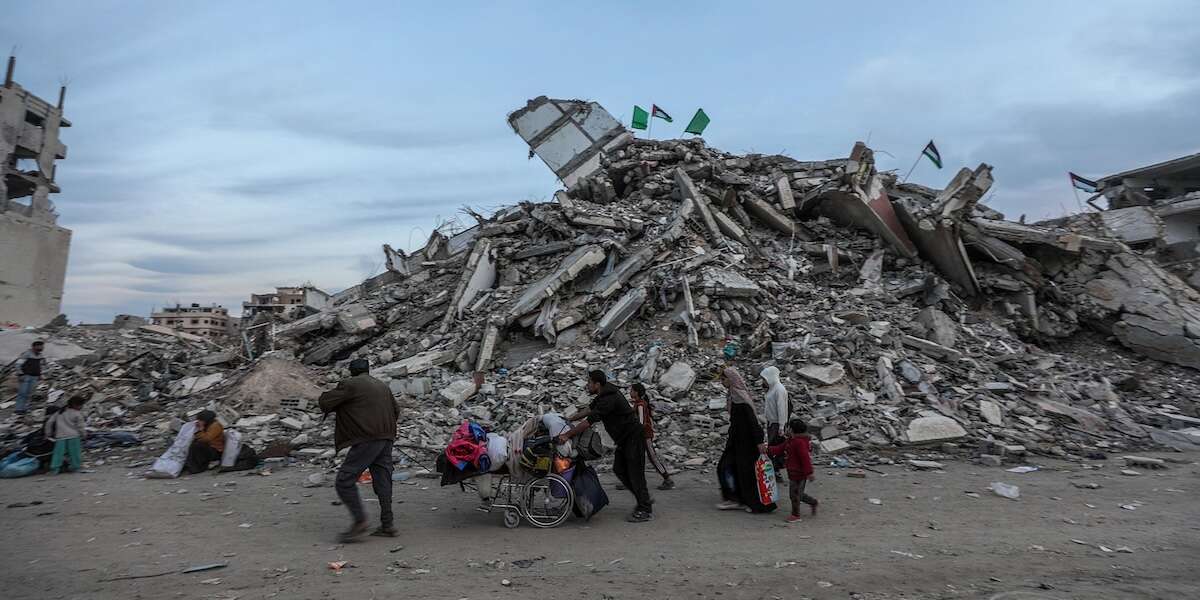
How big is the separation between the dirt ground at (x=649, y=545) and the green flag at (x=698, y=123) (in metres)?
10.9

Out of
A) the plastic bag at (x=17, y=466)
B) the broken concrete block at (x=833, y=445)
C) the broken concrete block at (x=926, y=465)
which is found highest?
the broken concrete block at (x=833, y=445)

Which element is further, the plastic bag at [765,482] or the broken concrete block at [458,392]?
the broken concrete block at [458,392]

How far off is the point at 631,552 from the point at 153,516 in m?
4.09

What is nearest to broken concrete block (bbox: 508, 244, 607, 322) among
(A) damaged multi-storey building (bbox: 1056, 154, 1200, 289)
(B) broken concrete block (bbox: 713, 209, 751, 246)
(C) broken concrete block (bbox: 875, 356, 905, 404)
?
(B) broken concrete block (bbox: 713, 209, 751, 246)

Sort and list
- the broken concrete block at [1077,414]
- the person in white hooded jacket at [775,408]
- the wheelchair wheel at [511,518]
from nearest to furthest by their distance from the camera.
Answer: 1. the wheelchair wheel at [511,518]
2. the person in white hooded jacket at [775,408]
3. the broken concrete block at [1077,414]

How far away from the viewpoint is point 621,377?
328 inches

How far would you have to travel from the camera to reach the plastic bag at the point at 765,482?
196 inches

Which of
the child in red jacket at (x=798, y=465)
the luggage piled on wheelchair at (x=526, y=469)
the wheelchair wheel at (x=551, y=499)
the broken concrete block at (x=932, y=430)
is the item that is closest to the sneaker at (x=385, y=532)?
the luggage piled on wheelchair at (x=526, y=469)

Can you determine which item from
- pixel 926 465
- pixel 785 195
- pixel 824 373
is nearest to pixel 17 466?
pixel 824 373

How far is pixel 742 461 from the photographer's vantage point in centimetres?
517

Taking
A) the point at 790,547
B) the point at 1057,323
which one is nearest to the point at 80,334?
the point at 790,547

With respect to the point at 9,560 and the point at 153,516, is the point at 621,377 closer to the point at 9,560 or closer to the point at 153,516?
the point at 153,516

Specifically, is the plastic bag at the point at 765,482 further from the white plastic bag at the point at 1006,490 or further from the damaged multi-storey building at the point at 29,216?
the damaged multi-storey building at the point at 29,216

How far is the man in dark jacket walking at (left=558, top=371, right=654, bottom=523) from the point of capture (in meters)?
4.79
